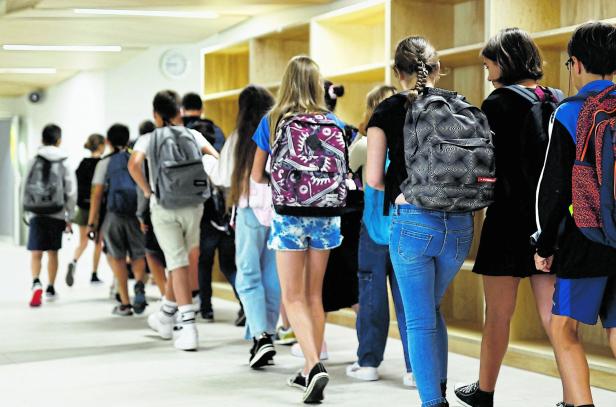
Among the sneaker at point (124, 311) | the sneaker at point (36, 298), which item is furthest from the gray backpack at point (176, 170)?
the sneaker at point (36, 298)

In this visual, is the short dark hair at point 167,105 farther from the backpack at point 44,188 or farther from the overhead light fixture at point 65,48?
the overhead light fixture at point 65,48

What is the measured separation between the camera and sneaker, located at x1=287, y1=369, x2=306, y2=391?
4.46m

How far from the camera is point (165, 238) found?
18.0 feet

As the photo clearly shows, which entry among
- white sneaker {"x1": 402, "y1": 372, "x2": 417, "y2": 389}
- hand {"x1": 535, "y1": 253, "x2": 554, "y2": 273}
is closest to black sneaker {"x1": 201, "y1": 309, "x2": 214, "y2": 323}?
white sneaker {"x1": 402, "y1": 372, "x2": 417, "y2": 389}

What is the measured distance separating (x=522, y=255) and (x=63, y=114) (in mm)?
13533

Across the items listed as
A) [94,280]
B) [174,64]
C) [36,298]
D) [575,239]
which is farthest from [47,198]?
[575,239]

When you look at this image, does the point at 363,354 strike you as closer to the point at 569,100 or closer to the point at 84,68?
the point at 569,100

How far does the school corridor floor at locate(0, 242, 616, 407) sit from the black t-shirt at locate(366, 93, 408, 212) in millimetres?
1139

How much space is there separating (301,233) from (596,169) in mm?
1536

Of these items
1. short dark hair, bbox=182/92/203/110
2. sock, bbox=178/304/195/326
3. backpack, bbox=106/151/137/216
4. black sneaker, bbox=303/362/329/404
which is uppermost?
short dark hair, bbox=182/92/203/110

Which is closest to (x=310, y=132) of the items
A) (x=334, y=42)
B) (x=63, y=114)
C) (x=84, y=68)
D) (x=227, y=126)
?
(x=334, y=42)

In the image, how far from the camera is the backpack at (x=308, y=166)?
13.6 ft

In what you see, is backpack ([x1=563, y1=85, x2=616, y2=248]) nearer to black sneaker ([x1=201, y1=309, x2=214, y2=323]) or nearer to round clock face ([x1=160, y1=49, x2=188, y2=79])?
black sneaker ([x1=201, y1=309, x2=214, y2=323])

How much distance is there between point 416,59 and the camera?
358 centimetres
